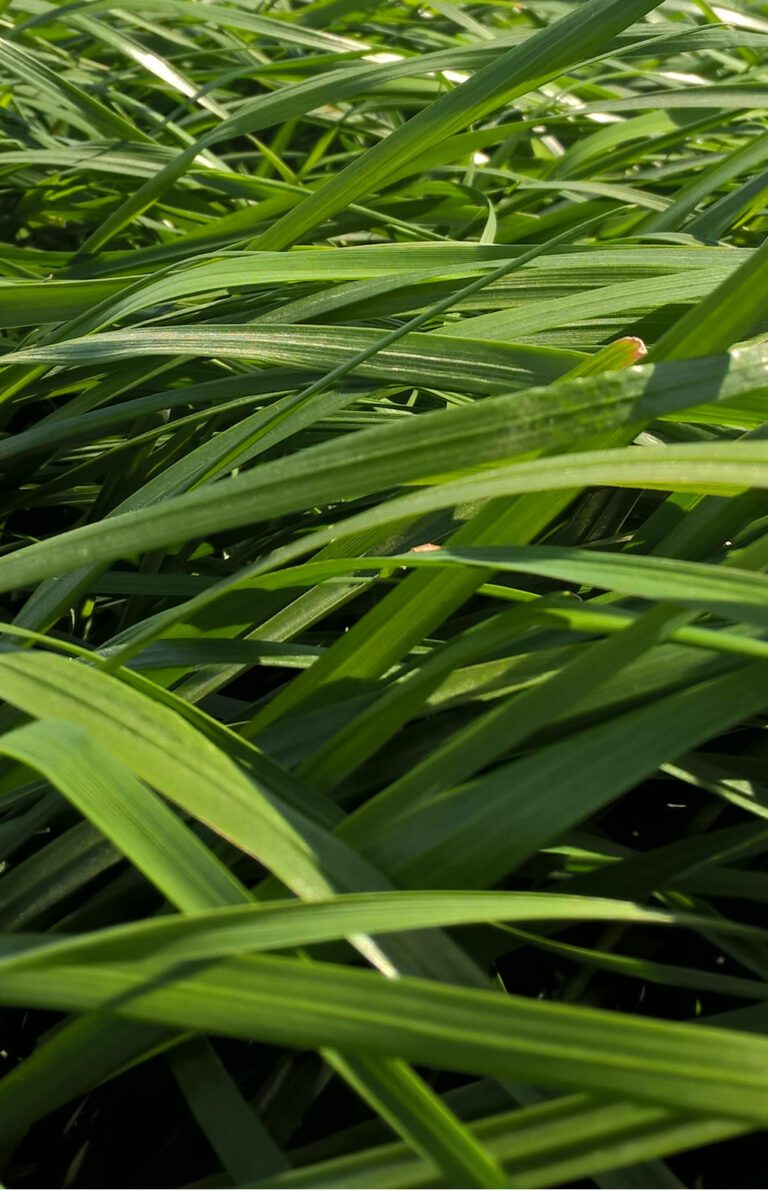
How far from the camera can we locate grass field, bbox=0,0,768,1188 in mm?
292

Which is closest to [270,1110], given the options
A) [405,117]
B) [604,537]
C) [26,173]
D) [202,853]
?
[202,853]

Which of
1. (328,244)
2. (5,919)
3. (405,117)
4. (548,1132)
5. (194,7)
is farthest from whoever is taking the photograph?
(405,117)

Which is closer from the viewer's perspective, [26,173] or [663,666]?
[663,666]

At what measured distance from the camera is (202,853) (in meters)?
0.33

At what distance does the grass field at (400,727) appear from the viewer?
29 cm

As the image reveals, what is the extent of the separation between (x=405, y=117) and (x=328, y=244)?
1.59ft

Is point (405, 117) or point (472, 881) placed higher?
point (405, 117)

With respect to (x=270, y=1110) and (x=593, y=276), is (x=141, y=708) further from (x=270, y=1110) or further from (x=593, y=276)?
(x=593, y=276)

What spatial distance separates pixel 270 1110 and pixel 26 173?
2.90 feet

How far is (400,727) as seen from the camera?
1.31ft

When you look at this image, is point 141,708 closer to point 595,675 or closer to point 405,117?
point 595,675

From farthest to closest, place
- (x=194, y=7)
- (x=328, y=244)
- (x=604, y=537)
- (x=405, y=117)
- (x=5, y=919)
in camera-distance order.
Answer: (x=405, y=117)
(x=194, y=7)
(x=328, y=244)
(x=604, y=537)
(x=5, y=919)

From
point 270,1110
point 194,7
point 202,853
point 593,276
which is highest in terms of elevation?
point 194,7

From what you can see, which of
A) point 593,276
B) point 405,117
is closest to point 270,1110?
point 593,276
